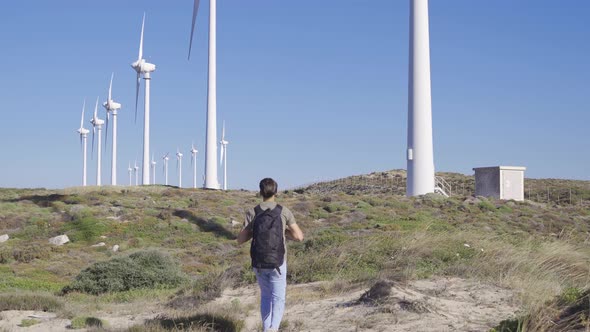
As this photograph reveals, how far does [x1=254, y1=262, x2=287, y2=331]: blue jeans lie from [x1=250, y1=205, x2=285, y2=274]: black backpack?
0.11 metres

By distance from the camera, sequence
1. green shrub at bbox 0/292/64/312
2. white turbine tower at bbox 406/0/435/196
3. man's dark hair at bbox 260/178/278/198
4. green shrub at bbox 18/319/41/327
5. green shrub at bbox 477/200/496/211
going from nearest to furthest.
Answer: man's dark hair at bbox 260/178/278/198 → green shrub at bbox 18/319/41/327 → green shrub at bbox 0/292/64/312 → white turbine tower at bbox 406/0/435/196 → green shrub at bbox 477/200/496/211

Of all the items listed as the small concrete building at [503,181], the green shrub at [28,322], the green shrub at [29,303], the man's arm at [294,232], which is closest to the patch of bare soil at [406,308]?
the man's arm at [294,232]

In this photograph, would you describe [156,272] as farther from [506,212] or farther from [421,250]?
[506,212]

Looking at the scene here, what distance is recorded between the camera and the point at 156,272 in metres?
17.0

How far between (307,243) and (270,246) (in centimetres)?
923

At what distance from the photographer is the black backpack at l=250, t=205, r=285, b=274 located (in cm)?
808

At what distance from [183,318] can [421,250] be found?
21.8 ft

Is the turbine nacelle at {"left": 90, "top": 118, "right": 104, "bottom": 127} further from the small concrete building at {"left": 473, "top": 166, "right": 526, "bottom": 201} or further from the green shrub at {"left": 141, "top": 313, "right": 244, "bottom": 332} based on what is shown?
the green shrub at {"left": 141, "top": 313, "right": 244, "bottom": 332}

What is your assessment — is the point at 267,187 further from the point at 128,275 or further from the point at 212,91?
the point at 212,91

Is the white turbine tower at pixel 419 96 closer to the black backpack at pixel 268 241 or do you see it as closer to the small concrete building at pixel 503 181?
the small concrete building at pixel 503 181

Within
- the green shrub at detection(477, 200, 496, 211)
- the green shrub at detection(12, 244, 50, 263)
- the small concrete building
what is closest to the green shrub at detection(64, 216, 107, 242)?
the green shrub at detection(12, 244, 50, 263)

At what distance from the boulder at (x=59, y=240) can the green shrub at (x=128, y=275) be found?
35.8 ft

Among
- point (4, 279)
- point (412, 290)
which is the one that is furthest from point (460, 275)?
point (4, 279)

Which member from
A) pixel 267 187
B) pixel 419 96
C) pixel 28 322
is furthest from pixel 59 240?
pixel 267 187
